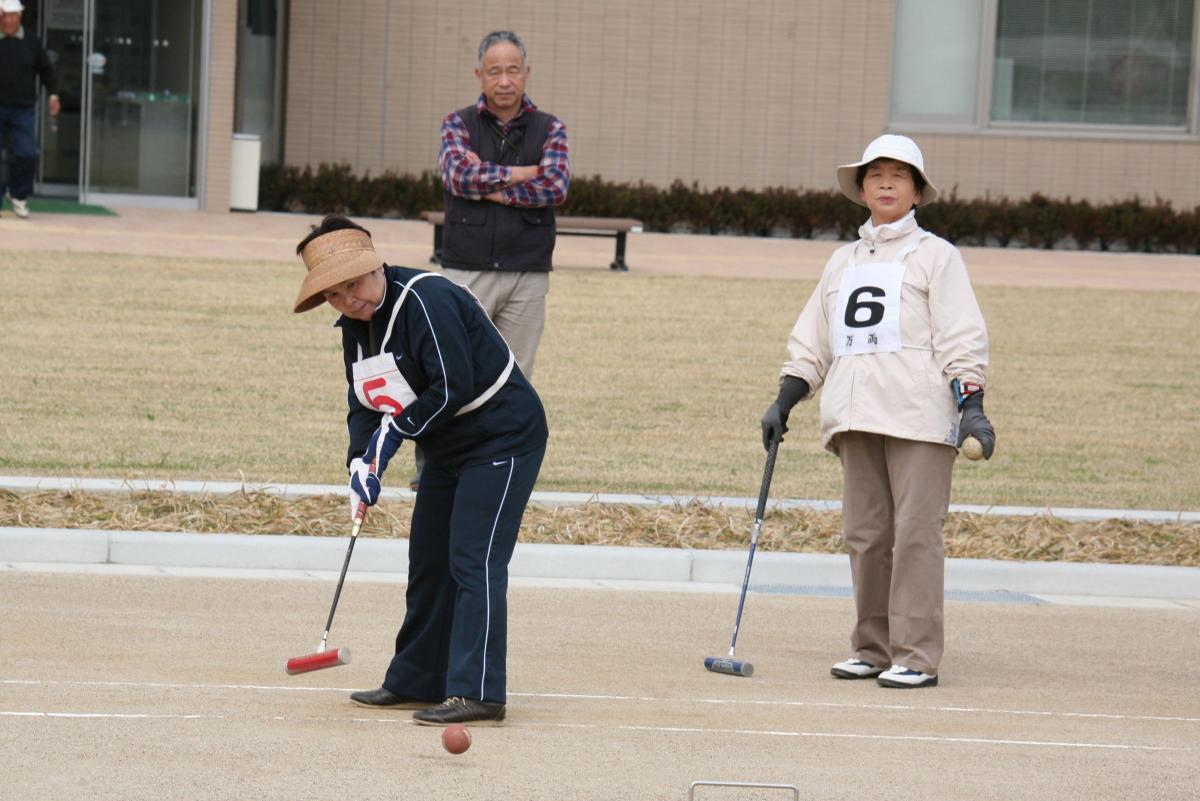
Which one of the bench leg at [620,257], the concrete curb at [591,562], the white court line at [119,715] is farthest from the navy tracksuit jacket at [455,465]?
the bench leg at [620,257]

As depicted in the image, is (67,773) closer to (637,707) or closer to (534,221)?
(637,707)

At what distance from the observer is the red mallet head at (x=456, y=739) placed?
5227 millimetres

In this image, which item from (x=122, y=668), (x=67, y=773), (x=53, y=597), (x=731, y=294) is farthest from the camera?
(x=731, y=294)

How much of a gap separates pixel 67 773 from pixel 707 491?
196 inches

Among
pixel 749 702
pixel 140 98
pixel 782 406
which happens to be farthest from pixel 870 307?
pixel 140 98

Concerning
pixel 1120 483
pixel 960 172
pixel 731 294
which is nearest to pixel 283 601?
pixel 1120 483

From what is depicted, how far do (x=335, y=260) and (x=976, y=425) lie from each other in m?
2.23

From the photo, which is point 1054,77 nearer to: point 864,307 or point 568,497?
point 568,497

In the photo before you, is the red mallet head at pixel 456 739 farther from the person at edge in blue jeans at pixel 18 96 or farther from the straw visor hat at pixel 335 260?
the person at edge in blue jeans at pixel 18 96

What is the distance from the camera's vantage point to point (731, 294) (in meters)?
17.0

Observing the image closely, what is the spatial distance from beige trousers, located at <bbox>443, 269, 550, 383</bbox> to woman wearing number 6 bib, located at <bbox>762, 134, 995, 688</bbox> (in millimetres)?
2664

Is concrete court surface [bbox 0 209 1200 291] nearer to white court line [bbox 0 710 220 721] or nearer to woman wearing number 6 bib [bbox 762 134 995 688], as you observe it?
woman wearing number 6 bib [bbox 762 134 995 688]

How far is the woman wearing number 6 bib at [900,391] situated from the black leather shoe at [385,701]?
5.11ft

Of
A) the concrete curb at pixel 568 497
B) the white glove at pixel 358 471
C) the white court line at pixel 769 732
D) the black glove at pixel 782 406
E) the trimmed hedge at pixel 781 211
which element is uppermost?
the trimmed hedge at pixel 781 211
